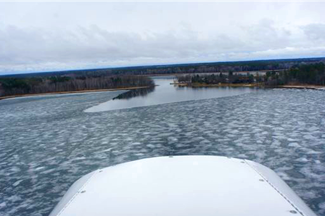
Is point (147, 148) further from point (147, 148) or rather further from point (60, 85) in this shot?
point (60, 85)

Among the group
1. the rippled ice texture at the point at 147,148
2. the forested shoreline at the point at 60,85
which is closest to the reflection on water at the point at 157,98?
the rippled ice texture at the point at 147,148

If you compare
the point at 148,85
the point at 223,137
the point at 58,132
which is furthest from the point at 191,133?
the point at 148,85

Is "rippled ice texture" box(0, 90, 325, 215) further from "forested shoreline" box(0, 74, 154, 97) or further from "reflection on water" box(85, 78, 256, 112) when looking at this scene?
"forested shoreline" box(0, 74, 154, 97)

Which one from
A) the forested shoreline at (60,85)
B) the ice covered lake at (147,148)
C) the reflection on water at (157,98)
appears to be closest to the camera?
the ice covered lake at (147,148)

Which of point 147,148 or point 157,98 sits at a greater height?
point 147,148

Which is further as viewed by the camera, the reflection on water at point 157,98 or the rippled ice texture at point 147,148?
the reflection on water at point 157,98

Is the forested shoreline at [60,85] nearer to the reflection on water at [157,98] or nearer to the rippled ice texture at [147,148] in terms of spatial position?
the reflection on water at [157,98]

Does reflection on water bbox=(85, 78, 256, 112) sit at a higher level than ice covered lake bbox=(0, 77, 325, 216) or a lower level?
lower

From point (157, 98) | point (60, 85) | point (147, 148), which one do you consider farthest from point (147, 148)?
point (60, 85)

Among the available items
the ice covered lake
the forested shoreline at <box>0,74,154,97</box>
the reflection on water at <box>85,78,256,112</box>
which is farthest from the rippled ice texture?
the forested shoreline at <box>0,74,154,97</box>

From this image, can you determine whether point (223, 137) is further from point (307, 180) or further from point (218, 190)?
point (218, 190)

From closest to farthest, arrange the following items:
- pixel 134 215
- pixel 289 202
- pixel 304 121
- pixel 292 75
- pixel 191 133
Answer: pixel 134 215
pixel 289 202
pixel 191 133
pixel 304 121
pixel 292 75
